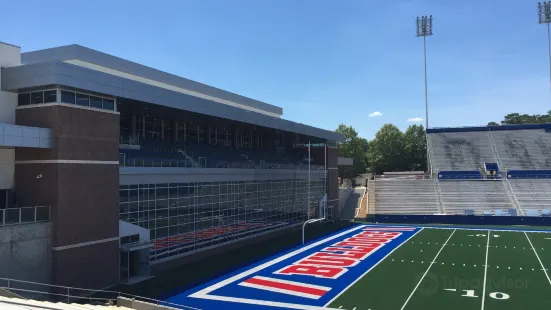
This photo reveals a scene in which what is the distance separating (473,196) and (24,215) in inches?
1592

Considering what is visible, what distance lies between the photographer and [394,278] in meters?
19.8

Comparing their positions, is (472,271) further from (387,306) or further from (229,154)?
(229,154)

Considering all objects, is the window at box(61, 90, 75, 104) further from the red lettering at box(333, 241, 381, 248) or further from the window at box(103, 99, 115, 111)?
the red lettering at box(333, 241, 381, 248)

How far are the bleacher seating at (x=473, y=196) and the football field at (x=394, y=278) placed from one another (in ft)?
43.1

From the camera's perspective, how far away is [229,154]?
31.3 m

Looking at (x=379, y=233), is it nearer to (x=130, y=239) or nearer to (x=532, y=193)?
(x=130, y=239)

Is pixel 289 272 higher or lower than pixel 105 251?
lower

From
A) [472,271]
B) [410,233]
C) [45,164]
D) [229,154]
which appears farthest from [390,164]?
[45,164]

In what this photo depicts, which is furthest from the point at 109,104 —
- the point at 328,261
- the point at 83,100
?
the point at 328,261

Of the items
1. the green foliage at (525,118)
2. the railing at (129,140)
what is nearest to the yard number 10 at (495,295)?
the railing at (129,140)

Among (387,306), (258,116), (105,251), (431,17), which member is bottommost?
(387,306)

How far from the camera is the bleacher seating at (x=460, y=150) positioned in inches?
2126

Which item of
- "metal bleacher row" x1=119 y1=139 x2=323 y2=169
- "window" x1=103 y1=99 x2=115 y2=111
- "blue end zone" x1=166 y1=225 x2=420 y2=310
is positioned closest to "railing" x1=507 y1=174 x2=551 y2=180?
"metal bleacher row" x1=119 y1=139 x2=323 y2=169

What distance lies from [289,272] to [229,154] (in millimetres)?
12291
